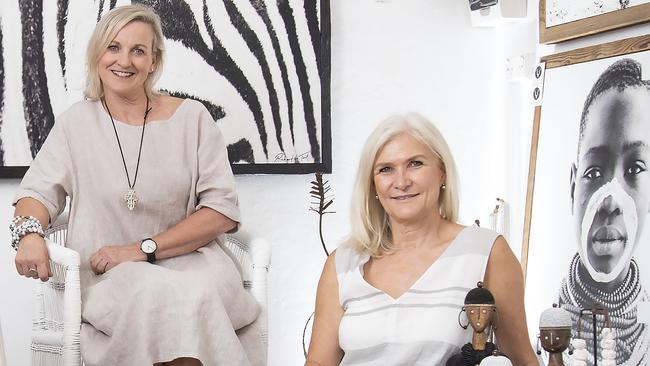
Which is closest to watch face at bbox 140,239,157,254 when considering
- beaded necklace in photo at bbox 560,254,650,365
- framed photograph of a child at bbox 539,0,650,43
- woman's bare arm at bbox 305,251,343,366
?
woman's bare arm at bbox 305,251,343,366

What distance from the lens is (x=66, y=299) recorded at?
2.92 meters

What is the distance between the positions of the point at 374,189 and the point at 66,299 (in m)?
1.04

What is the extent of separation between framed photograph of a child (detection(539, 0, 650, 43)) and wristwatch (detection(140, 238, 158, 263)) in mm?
1575

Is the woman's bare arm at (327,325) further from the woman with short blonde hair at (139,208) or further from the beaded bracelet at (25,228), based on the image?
the beaded bracelet at (25,228)

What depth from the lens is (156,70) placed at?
132 inches

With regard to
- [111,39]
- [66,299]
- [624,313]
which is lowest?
[624,313]

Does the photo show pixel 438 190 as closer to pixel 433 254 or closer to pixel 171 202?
pixel 433 254

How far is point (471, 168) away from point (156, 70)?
170 cm

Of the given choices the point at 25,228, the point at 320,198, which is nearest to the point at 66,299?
the point at 25,228
